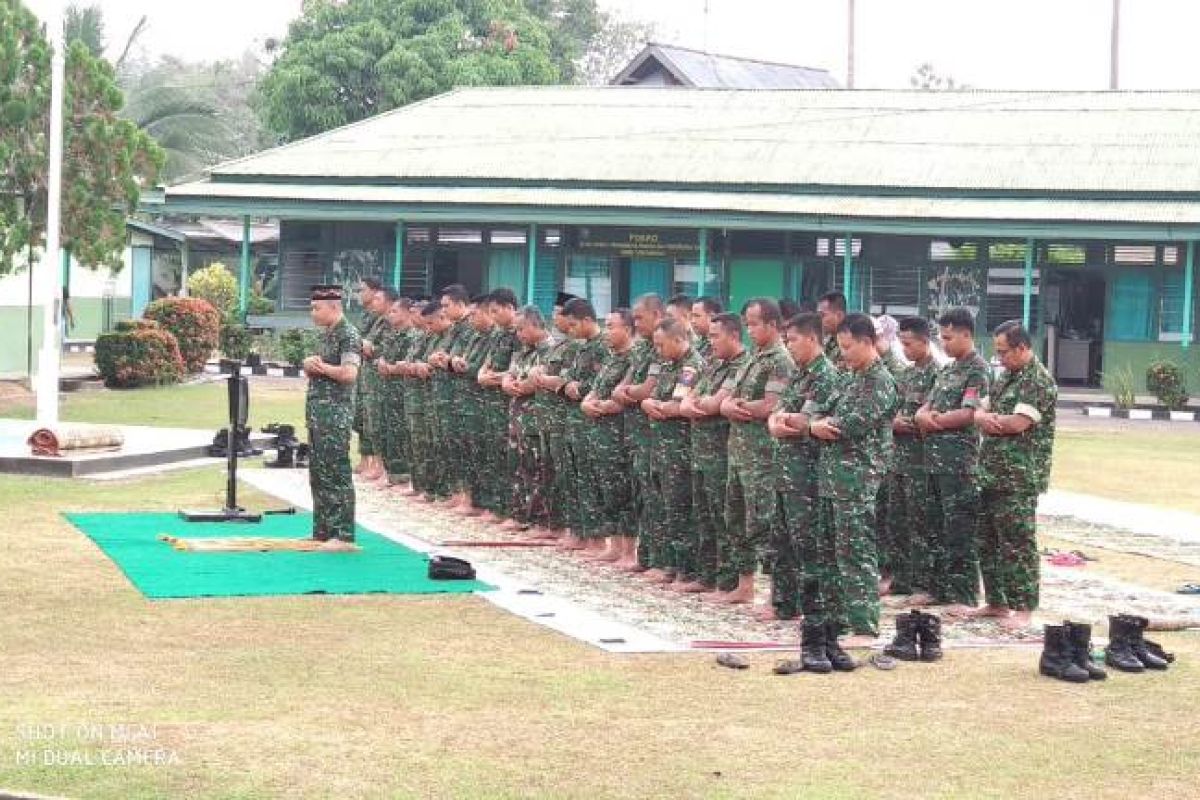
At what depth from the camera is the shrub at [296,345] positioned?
36.3m

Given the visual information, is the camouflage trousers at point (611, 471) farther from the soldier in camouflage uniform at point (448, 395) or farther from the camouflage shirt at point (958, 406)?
the soldier in camouflage uniform at point (448, 395)

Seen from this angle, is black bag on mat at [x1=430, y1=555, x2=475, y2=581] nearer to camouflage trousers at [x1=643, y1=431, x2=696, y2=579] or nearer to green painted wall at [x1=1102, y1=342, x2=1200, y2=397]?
camouflage trousers at [x1=643, y1=431, x2=696, y2=579]

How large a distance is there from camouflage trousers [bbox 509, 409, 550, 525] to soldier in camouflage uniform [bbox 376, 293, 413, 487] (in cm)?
250

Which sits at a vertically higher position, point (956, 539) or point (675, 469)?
point (675, 469)

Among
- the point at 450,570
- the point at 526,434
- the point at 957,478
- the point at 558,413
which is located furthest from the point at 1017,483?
the point at 526,434

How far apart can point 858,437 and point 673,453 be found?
8.14 ft

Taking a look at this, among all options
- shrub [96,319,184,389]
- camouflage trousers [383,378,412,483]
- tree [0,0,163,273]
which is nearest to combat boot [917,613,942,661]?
camouflage trousers [383,378,412,483]

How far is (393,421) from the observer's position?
64.0ft

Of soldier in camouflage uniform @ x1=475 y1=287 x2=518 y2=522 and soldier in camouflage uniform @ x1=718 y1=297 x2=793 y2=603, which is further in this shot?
soldier in camouflage uniform @ x1=475 y1=287 x2=518 y2=522

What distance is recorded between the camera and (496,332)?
1730 centimetres

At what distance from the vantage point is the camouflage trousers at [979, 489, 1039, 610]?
12320mm

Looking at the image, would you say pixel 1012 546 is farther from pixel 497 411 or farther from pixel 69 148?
pixel 69 148

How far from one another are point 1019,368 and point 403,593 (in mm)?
3819

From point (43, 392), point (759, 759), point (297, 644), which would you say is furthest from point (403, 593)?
point (43, 392)
